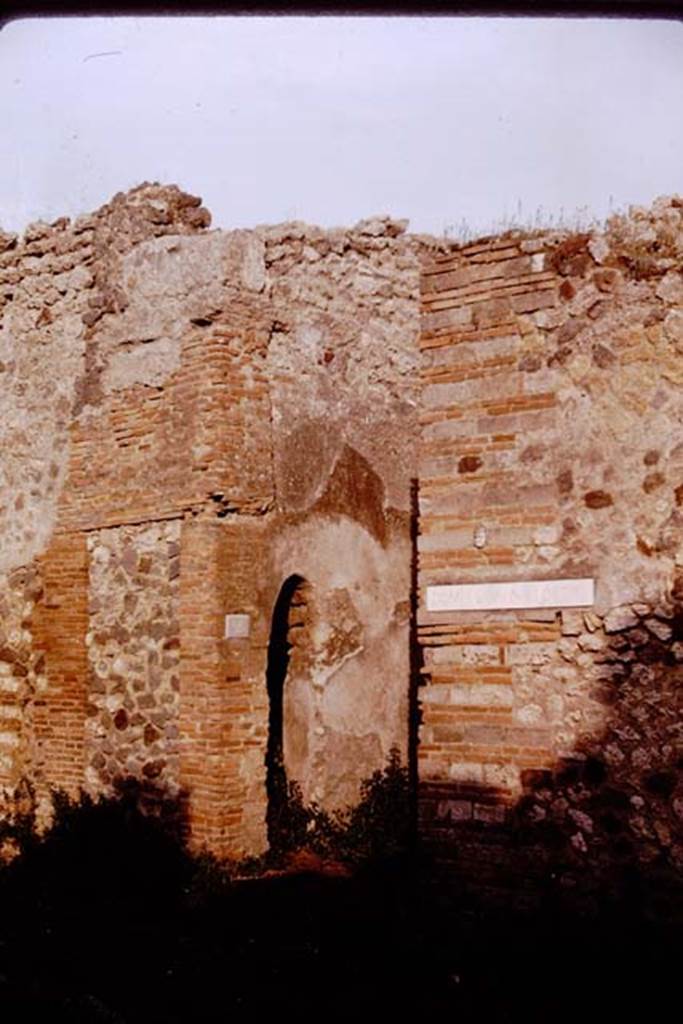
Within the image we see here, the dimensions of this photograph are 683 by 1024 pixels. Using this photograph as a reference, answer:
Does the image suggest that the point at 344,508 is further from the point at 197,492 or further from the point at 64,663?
the point at 64,663

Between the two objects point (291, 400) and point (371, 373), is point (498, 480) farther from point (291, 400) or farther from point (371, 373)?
point (371, 373)

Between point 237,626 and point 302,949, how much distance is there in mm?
2633

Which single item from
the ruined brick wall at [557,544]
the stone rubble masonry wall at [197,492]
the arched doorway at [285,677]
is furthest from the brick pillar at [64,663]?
the ruined brick wall at [557,544]

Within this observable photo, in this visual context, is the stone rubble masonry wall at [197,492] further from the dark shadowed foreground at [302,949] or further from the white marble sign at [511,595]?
the white marble sign at [511,595]

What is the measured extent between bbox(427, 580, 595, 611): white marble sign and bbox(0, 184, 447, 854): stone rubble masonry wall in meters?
2.55

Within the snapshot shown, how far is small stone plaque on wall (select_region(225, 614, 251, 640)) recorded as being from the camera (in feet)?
27.4

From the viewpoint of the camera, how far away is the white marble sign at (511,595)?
5.87 m

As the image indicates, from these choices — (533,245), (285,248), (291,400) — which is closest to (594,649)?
(533,245)

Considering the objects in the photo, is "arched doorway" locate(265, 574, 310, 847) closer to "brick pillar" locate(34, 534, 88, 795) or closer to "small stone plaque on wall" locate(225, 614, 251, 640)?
"small stone plaque on wall" locate(225, 614, 251, 640)

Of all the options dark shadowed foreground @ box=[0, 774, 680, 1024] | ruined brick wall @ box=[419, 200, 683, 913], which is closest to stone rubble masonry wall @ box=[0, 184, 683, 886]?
ruined brick wall @ box=[419, 200, 683, 913]

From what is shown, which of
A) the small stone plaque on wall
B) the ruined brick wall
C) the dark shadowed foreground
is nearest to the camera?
the dark shadowed foreground

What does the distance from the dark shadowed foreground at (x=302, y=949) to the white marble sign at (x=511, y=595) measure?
4.73 ft

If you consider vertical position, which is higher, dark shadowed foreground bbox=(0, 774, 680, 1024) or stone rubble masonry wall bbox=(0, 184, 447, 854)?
stone rubble masonry wall bbox=(0, 184, 447, 854)

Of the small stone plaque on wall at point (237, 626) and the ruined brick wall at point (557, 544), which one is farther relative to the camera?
the small stone plaque on wall at point (237, 626)
